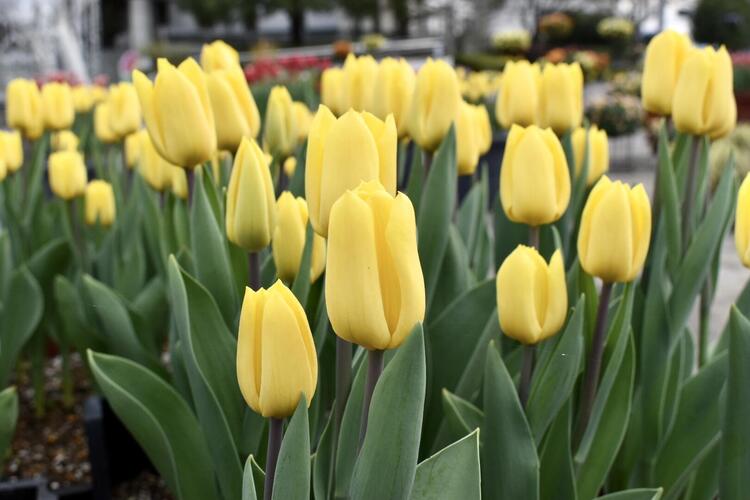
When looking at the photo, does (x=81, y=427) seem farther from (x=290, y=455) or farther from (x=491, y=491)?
(x=290, y=455)

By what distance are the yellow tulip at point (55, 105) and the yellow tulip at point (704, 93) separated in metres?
→ 1.34

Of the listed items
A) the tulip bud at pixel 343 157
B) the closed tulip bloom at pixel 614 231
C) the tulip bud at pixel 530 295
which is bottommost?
the tulip bud at pixel 530 295

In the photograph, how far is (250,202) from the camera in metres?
0.92

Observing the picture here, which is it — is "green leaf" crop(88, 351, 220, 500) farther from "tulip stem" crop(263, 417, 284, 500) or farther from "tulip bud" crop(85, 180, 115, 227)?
"tulip bud" crop(85, 180, 115, 227)

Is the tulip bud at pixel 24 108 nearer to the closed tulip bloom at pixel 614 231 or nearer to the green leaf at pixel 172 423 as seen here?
the green leaf at pixel 172 423

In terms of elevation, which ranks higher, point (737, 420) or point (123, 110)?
point (123, 110)

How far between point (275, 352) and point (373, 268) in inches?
3.9

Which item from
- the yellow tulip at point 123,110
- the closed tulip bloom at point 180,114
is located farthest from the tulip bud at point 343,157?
the yellow tulip at point 123,110

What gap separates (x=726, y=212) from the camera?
3.81 feet

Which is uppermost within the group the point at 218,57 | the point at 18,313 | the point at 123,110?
the point at 218,57

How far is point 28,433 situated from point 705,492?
139 cm

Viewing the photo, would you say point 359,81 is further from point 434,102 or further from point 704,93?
point 704,93

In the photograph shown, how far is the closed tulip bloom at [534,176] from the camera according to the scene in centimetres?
97

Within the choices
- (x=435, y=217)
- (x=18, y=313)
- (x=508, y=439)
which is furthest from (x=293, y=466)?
(x=18, y=313)
